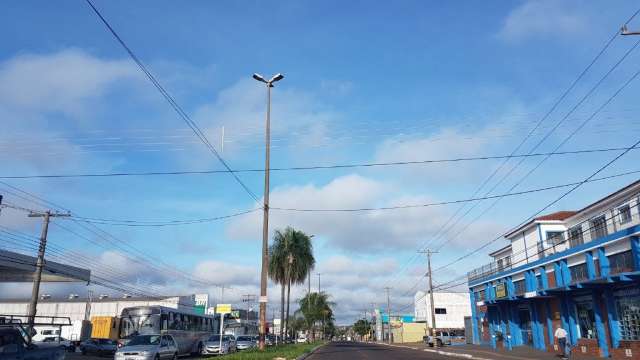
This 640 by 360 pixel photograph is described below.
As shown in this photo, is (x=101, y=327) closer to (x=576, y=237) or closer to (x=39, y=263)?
(x=39, y=263)

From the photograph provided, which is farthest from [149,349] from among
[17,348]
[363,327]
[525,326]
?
[363,327]

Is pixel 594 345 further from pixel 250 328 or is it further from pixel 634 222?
pixel 250 328

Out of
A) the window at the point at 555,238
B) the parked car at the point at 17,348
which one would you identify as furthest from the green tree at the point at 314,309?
the parked car at the point at 17,348

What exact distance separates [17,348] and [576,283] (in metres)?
26.1

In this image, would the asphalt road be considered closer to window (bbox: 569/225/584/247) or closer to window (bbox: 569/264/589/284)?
window (bbox: 569/264/589/284)

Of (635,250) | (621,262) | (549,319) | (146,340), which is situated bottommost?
(146,340)

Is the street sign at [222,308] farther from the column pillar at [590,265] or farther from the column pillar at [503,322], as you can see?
the column pillar at [503,322]

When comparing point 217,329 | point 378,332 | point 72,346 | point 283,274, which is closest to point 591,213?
point 283,274

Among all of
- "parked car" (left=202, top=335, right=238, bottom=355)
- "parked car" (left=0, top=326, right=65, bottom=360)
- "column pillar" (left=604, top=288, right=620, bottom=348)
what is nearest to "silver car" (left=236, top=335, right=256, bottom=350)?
"parked car" (left=202, top=335, right=238, bottom=355)

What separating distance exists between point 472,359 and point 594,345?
7.30 metres

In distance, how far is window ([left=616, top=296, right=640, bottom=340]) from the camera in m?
24.7

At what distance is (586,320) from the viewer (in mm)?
30016

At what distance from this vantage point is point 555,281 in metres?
32.8

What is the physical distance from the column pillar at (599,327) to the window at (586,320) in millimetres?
828
